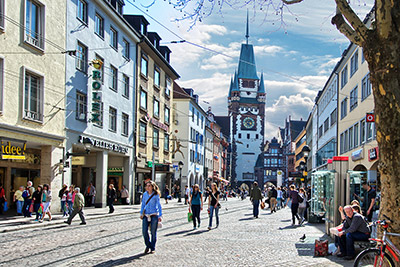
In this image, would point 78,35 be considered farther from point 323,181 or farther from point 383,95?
point 383,95

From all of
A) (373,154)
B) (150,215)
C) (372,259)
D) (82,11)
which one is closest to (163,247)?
(150,215)

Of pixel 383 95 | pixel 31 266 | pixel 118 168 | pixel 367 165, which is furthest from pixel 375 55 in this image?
pixel 118 168

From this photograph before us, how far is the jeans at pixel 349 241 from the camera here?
11023 mm

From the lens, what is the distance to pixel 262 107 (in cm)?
15075

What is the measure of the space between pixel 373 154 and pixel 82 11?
18.2m

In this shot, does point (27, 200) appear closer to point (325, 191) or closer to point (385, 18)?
point (325, 191)

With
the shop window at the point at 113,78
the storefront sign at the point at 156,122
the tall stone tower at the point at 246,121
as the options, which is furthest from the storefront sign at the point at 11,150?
the tall stone tower at the point at 246,121

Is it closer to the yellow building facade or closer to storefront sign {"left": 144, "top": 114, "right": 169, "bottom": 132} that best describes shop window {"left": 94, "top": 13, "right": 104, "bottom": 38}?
the yellow building facade

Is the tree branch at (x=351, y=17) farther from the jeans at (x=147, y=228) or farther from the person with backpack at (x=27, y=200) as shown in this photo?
the person with backpack at (x=27, y=200)

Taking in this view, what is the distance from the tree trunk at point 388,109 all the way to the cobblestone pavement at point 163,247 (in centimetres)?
340

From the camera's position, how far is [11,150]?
69.6 ft

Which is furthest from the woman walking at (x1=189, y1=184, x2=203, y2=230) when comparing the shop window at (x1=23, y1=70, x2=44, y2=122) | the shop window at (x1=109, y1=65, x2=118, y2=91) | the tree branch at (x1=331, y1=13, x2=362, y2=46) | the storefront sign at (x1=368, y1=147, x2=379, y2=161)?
the shop window at (x1=109, y1=65, x2=118, y2=91)

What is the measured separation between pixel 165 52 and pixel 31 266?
4007 centimetres

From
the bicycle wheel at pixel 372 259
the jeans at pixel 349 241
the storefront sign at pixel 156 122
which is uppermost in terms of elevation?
Result: the storefront sign at pixel 156 122
